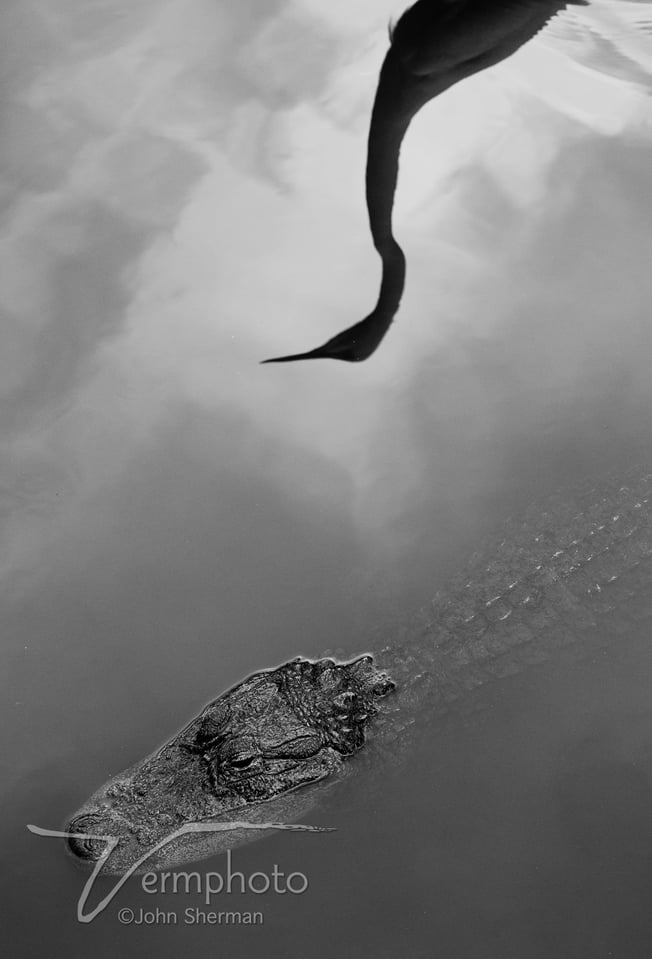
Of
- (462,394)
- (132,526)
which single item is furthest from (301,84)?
(132,526)

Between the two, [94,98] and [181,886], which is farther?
[94,98]

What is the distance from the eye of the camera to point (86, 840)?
3195mm

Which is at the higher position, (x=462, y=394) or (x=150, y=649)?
(x=150, y=649)

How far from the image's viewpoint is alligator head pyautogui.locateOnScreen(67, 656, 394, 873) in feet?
10.8

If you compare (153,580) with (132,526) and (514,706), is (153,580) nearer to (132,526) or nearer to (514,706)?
(132,526)

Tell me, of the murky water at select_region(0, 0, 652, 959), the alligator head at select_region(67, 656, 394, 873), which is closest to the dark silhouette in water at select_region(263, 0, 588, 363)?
the murky water at select_region(0, 0, 652, 959)

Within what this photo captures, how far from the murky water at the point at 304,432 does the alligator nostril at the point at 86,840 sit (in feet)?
0.23

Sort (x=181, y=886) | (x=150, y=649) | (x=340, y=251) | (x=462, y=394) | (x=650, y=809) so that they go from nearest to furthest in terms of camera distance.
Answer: (x=181, y=886) → (x=650, y=809) → (x=150, y=649) → (x=462, y=394) → (x=340, y=251)

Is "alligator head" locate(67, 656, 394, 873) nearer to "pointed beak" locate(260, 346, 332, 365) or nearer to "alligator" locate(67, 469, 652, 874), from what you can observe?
"alligator" locate(67, 469, 652, 874)

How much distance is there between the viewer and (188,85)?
6.02 metres

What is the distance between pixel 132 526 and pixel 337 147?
2868 mm

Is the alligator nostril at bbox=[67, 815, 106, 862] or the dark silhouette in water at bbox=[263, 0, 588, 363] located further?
the dark silhouette in water at bbox=[263, 0, 588, 363]

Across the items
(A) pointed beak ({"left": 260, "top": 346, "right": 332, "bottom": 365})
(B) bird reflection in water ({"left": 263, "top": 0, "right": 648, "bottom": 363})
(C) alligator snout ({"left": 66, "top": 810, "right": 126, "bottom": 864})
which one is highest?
(B) bird reflection in water ({"left": 263, "top": 0, "right": 648, "bottom": 363})

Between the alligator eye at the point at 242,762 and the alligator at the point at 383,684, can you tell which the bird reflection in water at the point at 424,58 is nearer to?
the alligator at the point at 383,684
